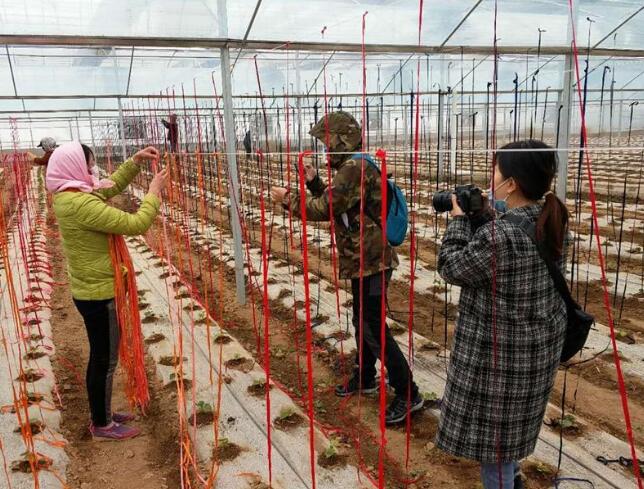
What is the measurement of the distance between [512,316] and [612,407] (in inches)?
56.9

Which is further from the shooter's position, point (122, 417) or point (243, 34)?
point (243, 34)

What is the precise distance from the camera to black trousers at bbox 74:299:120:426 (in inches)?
82.4

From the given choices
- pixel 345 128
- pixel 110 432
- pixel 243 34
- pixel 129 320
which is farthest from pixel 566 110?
pixel 110 432

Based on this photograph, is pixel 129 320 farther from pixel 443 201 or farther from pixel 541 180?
pixel 541 180

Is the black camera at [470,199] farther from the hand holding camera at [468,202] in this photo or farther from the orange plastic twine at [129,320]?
the orange plastic twine at [129,320]

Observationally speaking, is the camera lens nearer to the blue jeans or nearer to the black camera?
the black camera

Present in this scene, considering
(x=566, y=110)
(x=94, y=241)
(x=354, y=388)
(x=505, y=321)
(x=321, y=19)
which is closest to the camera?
(x=505, y=321)

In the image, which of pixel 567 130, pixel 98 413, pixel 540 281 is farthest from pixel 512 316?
pixel 567 130

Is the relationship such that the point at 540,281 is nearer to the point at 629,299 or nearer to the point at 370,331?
the point at 370,331

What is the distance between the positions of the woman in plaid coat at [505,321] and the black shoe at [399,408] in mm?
748

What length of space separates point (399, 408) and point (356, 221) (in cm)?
85

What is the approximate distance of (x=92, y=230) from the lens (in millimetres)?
2020

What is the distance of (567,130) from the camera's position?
14.9 ft

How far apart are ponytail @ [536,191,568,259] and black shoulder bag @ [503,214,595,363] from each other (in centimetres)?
2
